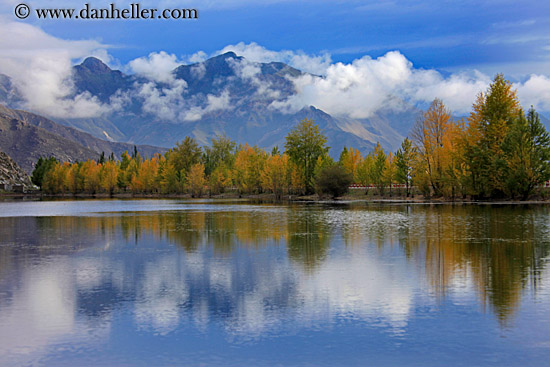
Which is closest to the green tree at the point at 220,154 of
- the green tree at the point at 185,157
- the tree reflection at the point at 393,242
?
the green tree at the point at 185,157

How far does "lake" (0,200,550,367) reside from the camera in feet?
38.9

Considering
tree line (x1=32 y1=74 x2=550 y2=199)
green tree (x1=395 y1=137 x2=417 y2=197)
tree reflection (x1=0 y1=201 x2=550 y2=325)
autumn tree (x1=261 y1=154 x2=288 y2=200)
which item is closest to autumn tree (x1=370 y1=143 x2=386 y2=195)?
tree line (x1=32 y1=74 x2=550 y2=199)

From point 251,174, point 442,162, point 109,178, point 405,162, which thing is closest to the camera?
point 442,162

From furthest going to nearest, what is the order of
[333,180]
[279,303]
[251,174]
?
[251,174]
[333,180]
[279,303]

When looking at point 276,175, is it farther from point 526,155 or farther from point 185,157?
point 185,157

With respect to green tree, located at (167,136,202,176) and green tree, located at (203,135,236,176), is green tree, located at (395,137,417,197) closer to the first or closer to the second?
green tree, located at (203,135,236,176)

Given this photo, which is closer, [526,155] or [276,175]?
[526,155]

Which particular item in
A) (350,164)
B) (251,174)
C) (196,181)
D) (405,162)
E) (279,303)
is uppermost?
(350,164)

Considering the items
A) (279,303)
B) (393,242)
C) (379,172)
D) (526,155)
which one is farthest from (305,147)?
(279,303)

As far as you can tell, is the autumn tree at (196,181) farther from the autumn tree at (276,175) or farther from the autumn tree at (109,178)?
the autumn tree at (109,178)

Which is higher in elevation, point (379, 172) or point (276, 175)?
point (379, 172)

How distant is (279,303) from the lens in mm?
16078

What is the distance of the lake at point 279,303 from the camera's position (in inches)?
467

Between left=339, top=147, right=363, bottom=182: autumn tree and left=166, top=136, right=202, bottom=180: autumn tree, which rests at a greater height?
left=166, top=136, right=202, bottom=180: autumn tree
